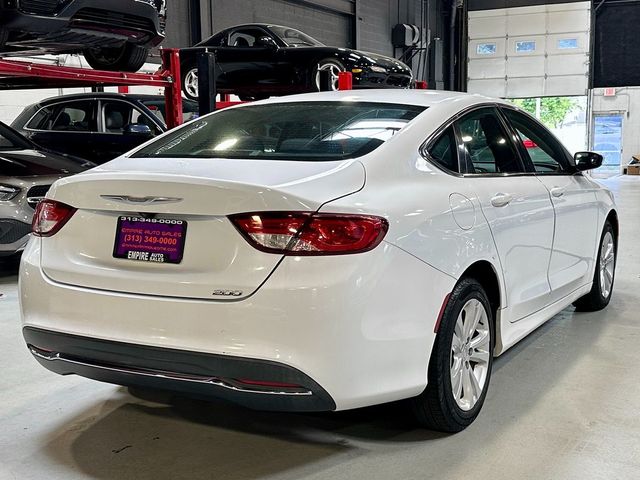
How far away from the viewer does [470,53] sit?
2138 cm

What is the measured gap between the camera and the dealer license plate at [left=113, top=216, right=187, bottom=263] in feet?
7.07

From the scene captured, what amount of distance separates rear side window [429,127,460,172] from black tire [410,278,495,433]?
44 cm

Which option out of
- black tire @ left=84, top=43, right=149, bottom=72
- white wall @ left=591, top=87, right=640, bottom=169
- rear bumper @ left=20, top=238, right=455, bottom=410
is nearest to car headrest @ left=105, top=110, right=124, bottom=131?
black tire @ left=84, top=43, right=149, bottom=72

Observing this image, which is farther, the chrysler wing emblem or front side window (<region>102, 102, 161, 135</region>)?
front side window (<region>102, 102, 161, 135</region>)

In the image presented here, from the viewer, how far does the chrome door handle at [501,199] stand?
281 cm

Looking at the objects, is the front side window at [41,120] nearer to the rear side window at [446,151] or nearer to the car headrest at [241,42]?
the car headrest at [241,42]

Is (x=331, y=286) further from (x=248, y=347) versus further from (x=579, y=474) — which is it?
(x=579, y=474)

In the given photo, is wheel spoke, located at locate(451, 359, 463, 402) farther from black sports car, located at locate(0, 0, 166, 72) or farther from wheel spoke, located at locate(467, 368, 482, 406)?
black sports car, located at locate(0, 0, 166, 72)

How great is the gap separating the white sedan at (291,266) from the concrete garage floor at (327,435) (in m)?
0.19

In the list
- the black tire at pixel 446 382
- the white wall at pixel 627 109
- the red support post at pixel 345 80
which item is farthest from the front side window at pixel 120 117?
the white wall at pixel 627 109

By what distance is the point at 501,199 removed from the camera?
2.86 meters

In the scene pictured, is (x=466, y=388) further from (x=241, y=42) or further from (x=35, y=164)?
(x=241, y=42)

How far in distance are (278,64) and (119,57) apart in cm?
254

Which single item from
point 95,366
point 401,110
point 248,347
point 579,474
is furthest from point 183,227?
point 579,474
